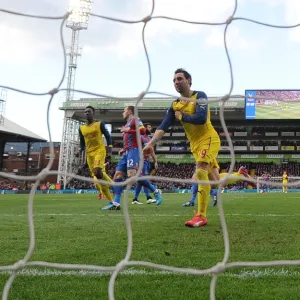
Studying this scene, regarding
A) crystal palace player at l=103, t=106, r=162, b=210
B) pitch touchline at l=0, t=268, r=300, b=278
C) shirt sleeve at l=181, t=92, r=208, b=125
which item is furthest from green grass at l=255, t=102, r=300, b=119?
pitch touchline at l=0, t=268, r=300, b=278

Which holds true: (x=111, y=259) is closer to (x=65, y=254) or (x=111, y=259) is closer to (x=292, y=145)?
(x=65, y=254)

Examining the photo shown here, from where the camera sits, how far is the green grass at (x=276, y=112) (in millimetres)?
29938

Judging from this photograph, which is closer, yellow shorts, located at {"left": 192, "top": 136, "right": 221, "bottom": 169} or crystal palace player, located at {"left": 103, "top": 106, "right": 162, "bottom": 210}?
yellow shorts, located at {"left": 192, "top": 136, "right": 221, "bottom": 169}

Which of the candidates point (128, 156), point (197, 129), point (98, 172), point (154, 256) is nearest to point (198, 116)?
point (197, 129)

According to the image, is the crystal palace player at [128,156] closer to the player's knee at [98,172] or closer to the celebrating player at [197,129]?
the player's knee at [98,172]

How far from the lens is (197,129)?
15.5 feet

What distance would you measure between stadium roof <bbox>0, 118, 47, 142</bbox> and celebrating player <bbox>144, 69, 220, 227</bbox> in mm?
30439

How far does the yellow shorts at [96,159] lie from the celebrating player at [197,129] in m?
2.76

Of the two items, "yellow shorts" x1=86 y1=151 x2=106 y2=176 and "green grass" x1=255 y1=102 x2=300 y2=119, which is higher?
"green grass" x1=255 y1=102 x2=300 y2=119

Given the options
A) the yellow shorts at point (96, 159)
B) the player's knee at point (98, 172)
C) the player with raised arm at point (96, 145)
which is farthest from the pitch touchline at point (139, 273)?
the yellow shorts at point (96, 159)

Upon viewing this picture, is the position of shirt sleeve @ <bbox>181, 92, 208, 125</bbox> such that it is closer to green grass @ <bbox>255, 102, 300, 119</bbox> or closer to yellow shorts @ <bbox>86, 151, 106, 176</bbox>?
yellow shorts @ <bbox>86, 151, 106, 176</bbox>

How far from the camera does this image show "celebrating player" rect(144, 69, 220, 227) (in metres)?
4.29

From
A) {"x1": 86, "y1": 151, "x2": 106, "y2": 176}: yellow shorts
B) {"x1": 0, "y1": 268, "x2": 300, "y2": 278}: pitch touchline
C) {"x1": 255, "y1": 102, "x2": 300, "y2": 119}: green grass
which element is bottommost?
{"x1": 0, "y1": 268, "x2": 300, "y2": 278}: pitch touchline

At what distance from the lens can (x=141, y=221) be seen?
5.15 m
